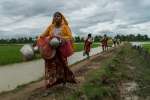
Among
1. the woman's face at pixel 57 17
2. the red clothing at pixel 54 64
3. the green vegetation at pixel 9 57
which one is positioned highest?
the woman's face at pixel 57 17

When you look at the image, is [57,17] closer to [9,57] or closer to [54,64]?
[54,64]

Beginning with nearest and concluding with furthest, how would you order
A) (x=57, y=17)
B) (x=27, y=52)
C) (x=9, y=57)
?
(x=27, y=52)
(x=57, y=17)
(x=9, y=57)

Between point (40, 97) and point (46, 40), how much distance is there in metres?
1.31

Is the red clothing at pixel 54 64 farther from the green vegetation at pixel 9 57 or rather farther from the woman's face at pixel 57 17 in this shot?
the green vegetation at pixel 9 57

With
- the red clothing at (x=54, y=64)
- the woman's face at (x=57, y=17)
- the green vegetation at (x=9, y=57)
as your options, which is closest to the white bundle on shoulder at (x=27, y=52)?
the red clothing at (x=54, y=64)

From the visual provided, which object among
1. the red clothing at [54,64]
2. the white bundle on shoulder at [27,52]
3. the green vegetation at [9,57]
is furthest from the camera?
the green vegetation at [9,57]

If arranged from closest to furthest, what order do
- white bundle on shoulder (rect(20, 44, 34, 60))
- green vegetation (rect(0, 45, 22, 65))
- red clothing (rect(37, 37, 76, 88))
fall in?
white bundle on shoulder (rect(20, 44, 34, 60))
red clothing (rect(37, 37, 76, 88))
green vegetation (rect(0, 45, 22, 65))

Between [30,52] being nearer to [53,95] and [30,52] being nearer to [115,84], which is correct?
[53,95]

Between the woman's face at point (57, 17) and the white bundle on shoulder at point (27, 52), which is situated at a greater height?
the woman's face at point (57, 17)

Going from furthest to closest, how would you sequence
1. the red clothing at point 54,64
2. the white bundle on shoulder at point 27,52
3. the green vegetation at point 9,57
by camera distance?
the green vegetation at point 9,57 → the red clothing at point 54,64 → the white bundle on shoulder at point 27,52

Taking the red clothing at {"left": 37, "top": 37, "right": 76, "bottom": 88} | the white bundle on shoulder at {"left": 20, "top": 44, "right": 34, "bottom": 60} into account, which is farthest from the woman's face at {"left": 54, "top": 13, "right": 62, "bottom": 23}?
the white bundle on shoulder at {"left": 20, "top": 44, "right": 34, "bottom": 60}

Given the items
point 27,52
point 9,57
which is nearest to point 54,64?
point 27,52

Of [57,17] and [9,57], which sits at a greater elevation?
[57,17]

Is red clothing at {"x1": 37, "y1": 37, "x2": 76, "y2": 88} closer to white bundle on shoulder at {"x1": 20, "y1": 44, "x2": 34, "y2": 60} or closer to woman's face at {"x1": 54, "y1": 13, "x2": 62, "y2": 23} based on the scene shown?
white bundle on shoulder at {"x1": 20, "y1": 44, "x2": 34, "y2": 60}
